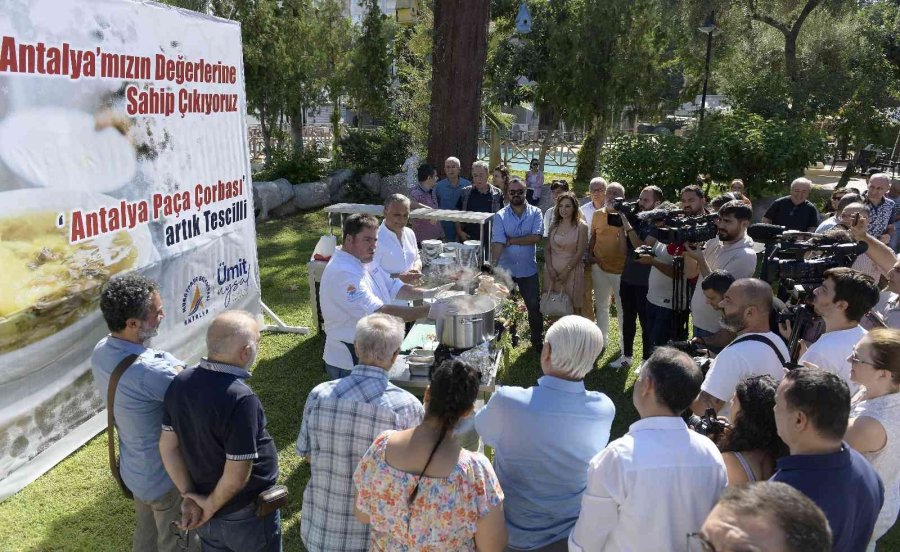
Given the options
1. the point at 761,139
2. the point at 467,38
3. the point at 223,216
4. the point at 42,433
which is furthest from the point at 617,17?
the point at 42,433

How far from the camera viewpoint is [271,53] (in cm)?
1491

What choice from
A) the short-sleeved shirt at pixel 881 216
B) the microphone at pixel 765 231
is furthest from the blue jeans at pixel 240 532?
the short-sleeved shirt at pixel 881 216

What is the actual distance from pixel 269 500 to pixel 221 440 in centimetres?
34

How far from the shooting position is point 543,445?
2.49 m

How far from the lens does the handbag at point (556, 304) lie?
6273 millimetres

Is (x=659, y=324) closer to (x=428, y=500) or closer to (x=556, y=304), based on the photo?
(x=556, y=304)

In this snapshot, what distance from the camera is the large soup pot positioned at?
3963 millimetres

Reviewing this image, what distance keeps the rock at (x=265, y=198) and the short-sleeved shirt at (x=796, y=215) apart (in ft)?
29.1

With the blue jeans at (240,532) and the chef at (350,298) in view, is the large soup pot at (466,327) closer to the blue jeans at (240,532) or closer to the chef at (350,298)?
the chef at (350,298)

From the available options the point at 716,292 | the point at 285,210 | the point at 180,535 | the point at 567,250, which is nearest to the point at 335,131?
the point at 285,210

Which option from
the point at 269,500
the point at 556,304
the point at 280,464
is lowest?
the point at 280,464

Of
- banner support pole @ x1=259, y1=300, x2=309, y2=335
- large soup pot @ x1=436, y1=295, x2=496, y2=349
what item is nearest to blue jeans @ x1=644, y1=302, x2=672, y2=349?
large soup pot @ x1=436, y1=295, x2=496, y2=349

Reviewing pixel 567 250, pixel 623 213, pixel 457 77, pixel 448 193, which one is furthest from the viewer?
pixel 457 77

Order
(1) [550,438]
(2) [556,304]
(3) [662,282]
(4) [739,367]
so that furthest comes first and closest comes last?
(2) [556,304], (3) [662,282], (4) [739,367], (1) [550,438]
